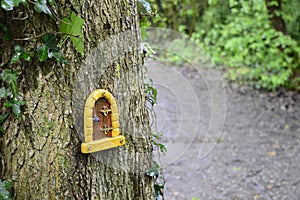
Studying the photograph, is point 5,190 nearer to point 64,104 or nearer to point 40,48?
point 64,104

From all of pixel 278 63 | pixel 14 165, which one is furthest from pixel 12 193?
pixel 278 63

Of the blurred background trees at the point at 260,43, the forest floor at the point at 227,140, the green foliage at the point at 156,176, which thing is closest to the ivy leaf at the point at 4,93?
the green foliage at the point at 156,176

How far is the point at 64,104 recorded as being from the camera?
4.33 ft

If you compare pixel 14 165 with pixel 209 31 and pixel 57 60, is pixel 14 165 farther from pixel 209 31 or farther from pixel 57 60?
pixel 209 31

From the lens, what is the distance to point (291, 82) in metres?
5.63

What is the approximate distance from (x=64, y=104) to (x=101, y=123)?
137 mm

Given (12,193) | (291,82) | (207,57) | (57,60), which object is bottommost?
(12,193)

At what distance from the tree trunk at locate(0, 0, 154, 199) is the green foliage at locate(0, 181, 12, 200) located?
1.1 inches

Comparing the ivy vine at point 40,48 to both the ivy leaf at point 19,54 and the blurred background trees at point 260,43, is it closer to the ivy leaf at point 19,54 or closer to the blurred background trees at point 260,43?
the ivy leaf at point 19,54

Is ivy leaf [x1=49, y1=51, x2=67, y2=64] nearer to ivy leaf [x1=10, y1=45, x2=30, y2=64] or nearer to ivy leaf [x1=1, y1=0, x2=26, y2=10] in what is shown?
ivy leaf [x1=10, y1=45, x2=30, y2=64]

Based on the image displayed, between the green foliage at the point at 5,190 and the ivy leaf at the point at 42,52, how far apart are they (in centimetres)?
42

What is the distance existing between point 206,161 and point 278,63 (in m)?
2.26

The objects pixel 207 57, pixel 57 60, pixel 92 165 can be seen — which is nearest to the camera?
pixel 57 60

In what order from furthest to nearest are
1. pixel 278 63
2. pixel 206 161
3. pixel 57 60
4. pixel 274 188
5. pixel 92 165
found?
pixel 278 63 < pixel 206 161 < pixel 274 188 < pixel 92 165 < pixel 57 60
